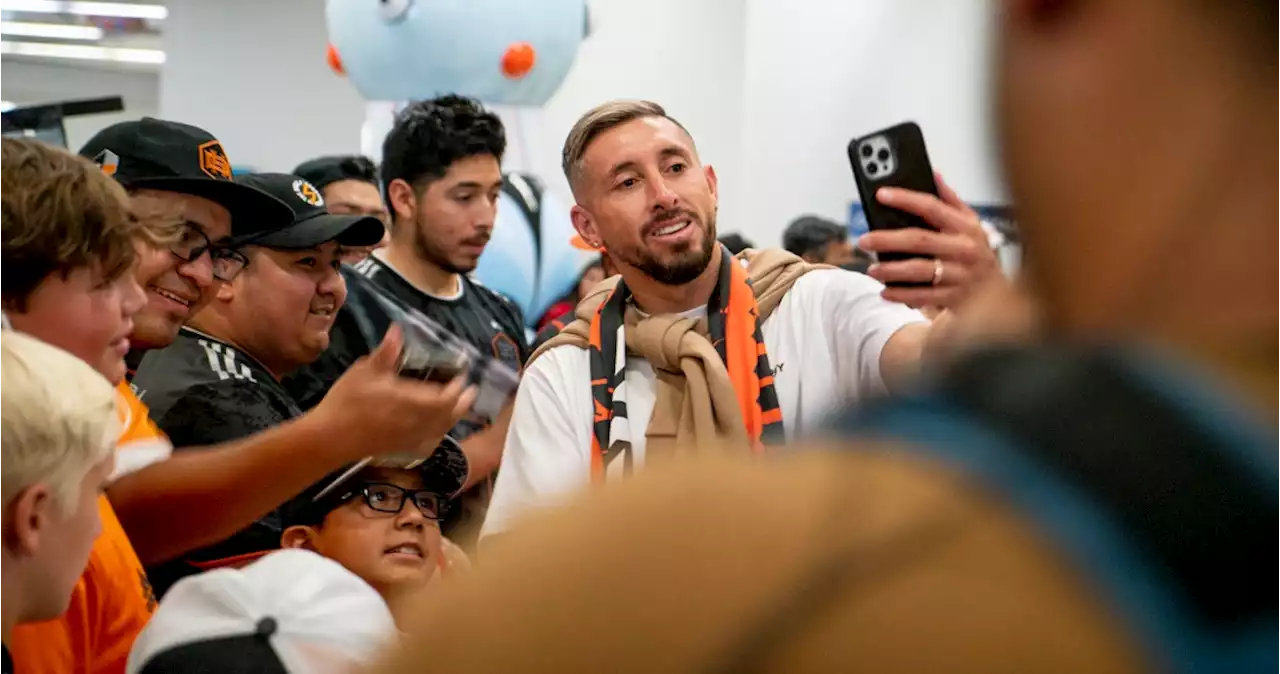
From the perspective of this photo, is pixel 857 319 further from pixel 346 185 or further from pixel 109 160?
pixel 346 185

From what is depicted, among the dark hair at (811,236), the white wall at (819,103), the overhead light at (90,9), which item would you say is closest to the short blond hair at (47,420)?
the dark hair at (811,236)

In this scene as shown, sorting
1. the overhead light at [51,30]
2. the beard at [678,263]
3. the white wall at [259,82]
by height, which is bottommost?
the overhead light at [51,30]

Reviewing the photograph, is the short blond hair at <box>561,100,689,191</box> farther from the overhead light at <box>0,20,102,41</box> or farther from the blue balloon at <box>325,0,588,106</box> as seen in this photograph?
the overhead light at <box>0,20,102,41</box>

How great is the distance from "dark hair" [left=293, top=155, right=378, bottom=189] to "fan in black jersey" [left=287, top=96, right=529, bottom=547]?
26cm

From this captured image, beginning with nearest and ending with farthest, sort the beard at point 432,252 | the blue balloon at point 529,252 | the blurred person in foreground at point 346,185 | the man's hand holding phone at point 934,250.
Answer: the man's hand holding phone at point 934,250
the beard at point 432,252
the blurred person in foreground at point 346,185
the blue balloon at point 529,252

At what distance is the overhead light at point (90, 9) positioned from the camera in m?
9.34

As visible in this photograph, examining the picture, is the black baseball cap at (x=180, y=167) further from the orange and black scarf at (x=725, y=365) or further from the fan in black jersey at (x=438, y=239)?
the orange and black scarf at (x=725, y=365)

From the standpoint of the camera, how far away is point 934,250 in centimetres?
126

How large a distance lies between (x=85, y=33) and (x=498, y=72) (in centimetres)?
906

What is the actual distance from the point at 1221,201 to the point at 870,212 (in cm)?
105

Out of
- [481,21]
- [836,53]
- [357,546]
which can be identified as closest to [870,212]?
[357,546]

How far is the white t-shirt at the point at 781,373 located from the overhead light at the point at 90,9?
9.02 m

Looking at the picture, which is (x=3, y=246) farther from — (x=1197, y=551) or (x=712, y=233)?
(x=1197, y=551)

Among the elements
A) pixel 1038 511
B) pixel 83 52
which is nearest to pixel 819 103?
pixel 1038 511
